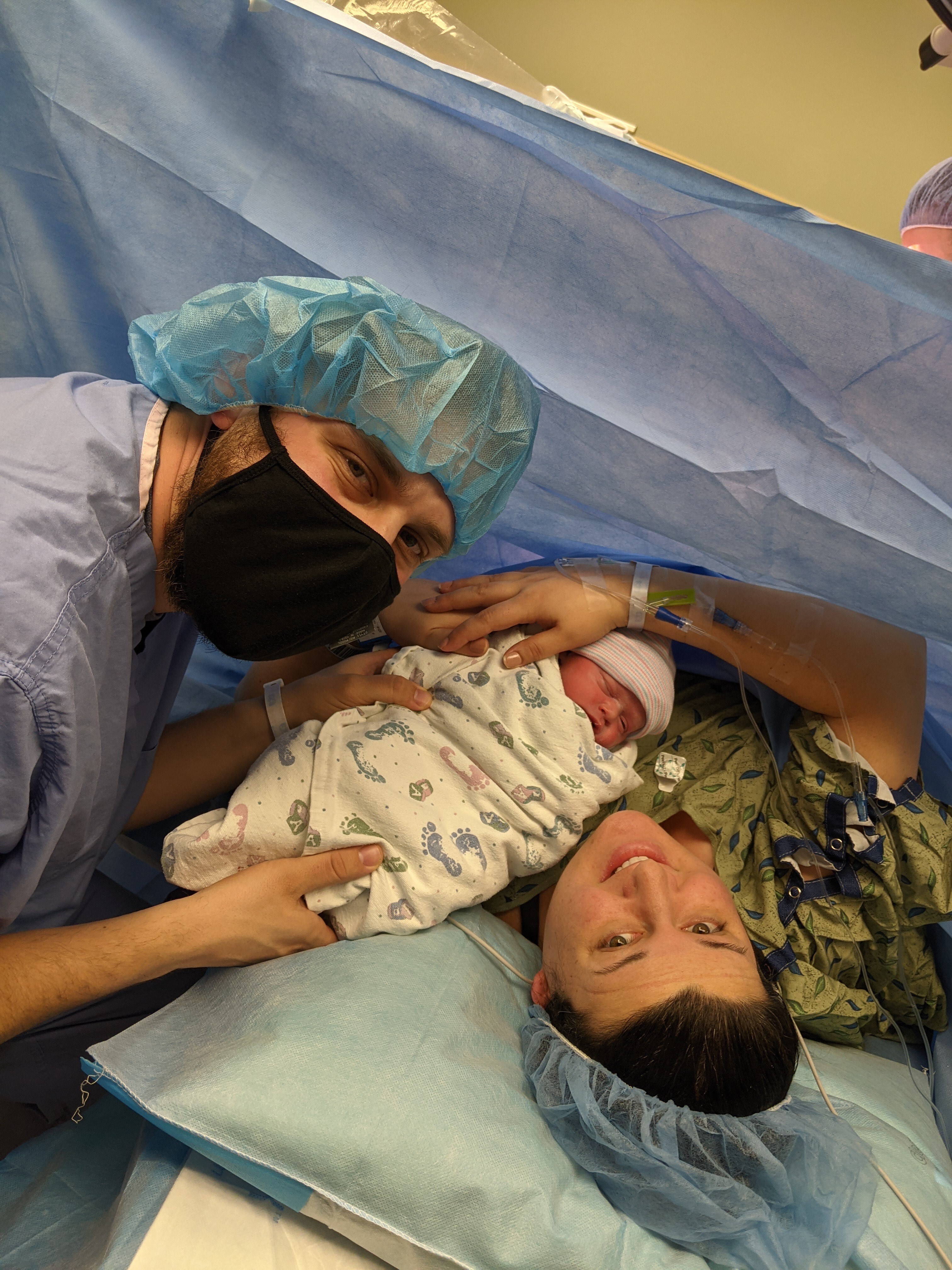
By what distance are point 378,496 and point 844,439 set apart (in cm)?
63

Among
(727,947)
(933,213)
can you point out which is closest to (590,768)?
(727,947)

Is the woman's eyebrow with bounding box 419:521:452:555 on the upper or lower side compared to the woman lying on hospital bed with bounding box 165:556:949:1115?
upper

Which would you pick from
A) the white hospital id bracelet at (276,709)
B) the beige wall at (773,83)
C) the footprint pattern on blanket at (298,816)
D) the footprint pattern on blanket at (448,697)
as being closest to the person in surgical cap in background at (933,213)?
the beige wall at (773,83)

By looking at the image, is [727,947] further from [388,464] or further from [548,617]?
[388,464]

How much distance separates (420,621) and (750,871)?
736mm

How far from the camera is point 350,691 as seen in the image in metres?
1.49

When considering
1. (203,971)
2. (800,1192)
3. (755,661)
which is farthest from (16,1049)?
(755,661)

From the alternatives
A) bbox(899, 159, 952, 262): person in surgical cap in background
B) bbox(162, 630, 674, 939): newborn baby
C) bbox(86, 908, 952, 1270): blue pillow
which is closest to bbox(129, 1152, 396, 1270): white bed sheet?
bbox(86, 908, 952, 1270): blue pillow

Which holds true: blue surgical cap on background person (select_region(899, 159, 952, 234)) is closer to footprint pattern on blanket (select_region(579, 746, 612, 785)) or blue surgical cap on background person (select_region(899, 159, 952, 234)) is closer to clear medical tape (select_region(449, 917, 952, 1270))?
footprint pattern on blanket (select_region(579, 746, 612, 785))

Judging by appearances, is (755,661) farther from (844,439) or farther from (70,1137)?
(70,1137)

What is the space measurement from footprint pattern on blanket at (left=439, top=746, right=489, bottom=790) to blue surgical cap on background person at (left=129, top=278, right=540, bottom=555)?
0.46m

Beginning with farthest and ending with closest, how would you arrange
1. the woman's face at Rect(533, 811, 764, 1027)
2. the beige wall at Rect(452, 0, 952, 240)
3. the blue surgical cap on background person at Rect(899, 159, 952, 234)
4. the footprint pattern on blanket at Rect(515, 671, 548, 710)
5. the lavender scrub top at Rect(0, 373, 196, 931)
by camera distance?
the beige wall at Rect(452, 0, 952, 240)
the blue surgical cap on background person at Rect(899, 159, 952, 234)
the footprint pattern on blanket at Rect(515, 671, 548, 710)
the woman's face at Rect(533, 811, 764, 1027)
the lavender scrub top at Rect(0, 373, 196, 931)

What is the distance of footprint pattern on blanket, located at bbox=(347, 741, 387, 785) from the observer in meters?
1.37

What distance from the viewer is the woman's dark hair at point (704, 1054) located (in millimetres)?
1151
